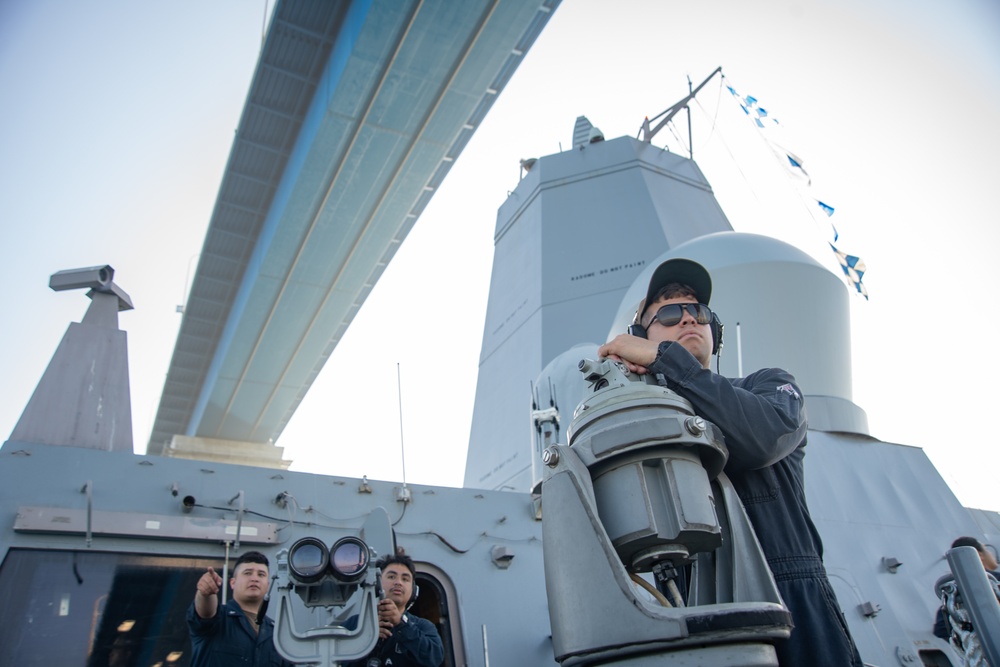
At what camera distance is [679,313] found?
172 cm

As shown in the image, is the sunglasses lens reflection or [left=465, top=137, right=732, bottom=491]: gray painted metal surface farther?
[left=465, top=137, right=732, bottom=491]: gray painted metal surface

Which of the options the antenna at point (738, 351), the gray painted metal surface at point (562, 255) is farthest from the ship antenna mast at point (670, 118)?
the antenna at point (738, 351)

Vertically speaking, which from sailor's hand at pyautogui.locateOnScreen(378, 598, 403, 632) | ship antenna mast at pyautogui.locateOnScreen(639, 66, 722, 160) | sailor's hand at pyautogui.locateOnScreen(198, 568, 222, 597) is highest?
ship antenna mast at pyautogui.locateOnScreen(639, 66, 722, 160)

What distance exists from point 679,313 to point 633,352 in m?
0.25

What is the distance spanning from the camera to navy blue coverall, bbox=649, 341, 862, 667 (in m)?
1.40

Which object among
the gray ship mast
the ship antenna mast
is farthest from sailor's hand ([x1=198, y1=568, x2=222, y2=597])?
the ship antenna mast

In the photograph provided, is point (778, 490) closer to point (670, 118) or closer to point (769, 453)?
point (769, 453)

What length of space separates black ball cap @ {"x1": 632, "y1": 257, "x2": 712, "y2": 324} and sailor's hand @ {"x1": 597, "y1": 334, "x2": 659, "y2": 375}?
27 centimetres

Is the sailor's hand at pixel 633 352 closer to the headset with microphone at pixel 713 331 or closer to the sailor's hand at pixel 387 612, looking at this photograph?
the headset with microphone at pixel 713 331

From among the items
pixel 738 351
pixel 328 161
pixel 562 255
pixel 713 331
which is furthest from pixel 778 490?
pixel 328 161

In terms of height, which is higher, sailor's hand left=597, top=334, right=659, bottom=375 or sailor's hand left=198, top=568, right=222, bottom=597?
sailor's hand left=597, top=334, right=659, bottom=375

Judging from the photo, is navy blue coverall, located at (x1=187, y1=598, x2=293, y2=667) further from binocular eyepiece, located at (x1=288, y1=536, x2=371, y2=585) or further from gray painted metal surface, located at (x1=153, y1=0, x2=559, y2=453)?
gray painted metal surface, located at (x1=153, y1=0, x2=559, y2=453)

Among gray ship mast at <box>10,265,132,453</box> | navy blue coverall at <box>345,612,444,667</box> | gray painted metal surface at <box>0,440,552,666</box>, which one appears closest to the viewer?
navy blue coverall at <box>345,612,444,667</box>

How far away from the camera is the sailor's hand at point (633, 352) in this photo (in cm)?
152
